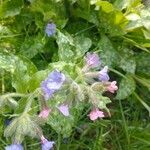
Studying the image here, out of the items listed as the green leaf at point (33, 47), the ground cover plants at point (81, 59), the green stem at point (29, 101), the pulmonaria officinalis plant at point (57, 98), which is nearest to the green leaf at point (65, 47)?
the ground cover plants at point (81, 59)

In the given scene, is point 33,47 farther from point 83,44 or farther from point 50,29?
point 83,44

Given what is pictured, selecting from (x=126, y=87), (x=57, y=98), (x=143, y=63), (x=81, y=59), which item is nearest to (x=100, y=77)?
(x=57, y=98)

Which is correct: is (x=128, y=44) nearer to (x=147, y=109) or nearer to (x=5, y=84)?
(x=147, y=109)

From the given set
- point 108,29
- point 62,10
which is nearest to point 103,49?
point 108,29

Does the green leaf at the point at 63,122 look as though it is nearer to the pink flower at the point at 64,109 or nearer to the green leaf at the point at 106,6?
the pink flower at the point at 64,109

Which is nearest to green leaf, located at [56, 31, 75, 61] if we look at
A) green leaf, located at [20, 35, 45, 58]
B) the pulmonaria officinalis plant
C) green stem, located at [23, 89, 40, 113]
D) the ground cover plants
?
the ground cover plants

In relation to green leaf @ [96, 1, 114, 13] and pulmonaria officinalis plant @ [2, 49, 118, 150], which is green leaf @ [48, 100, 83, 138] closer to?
pulmonaria officinalis plant @ [2, 49, 118, 150]
